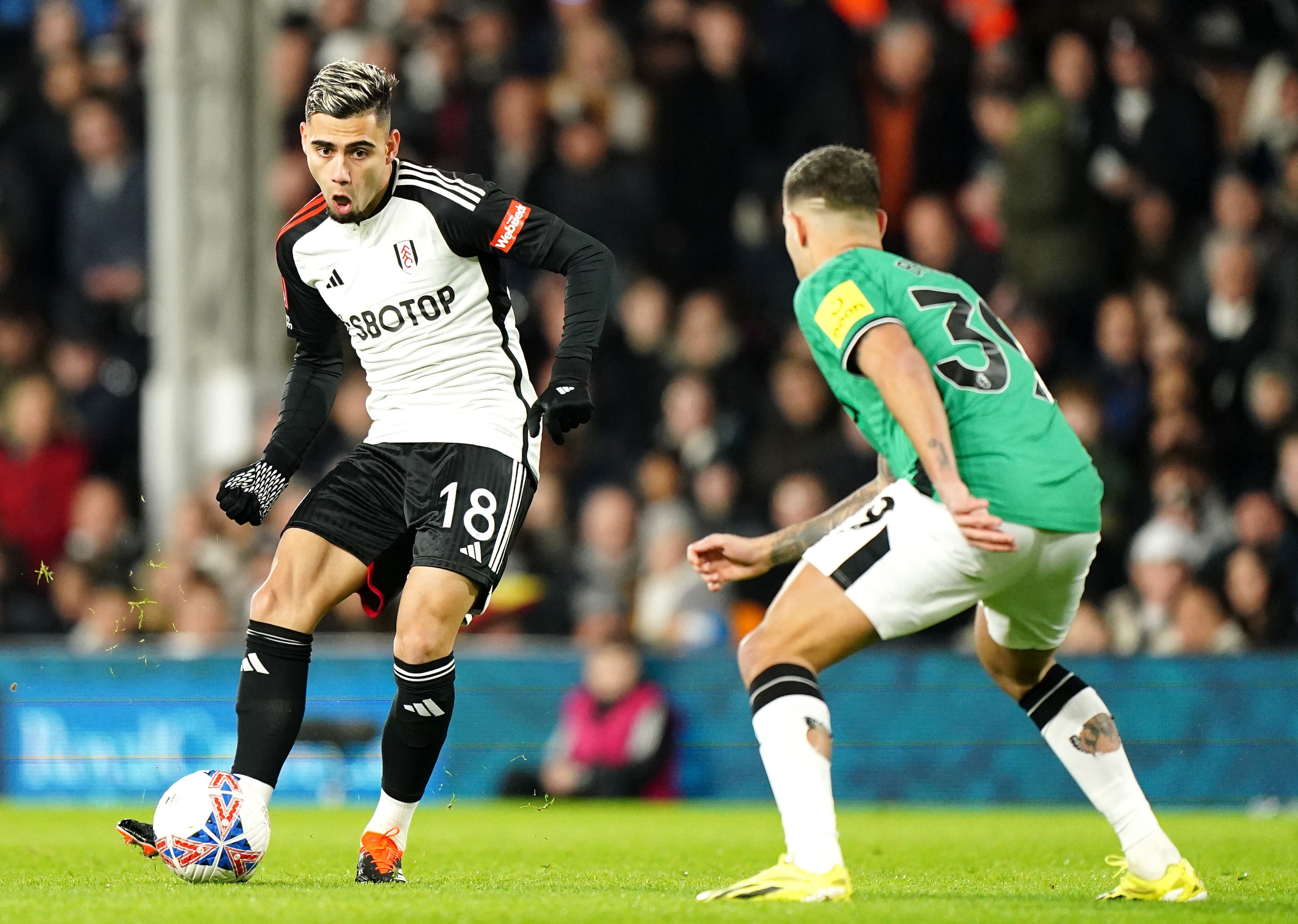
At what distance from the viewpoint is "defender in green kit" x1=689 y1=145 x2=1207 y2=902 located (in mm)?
5000

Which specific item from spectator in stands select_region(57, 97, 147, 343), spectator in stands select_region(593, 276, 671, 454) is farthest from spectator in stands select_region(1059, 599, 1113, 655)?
spectator in stands select_region(57, 97, 147, 343)

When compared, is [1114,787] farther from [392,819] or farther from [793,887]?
[392,819]

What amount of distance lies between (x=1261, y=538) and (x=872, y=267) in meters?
5.95

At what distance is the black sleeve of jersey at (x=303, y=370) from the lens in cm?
632

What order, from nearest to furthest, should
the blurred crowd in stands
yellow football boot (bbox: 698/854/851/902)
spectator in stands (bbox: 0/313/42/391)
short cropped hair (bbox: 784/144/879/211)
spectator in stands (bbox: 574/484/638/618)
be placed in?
yellow football boot (bbox: 698/854/851/902)
short cropped hair (bbox: 784/144/879/211)
the blurred crowd in stands
spectator in stands (bbox: 574/484/638/618)
spectator in stands (bbox: 0/313/42/391)

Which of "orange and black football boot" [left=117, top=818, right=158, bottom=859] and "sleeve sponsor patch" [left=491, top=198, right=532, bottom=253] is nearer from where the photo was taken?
"orange and black football boot" [left=117, top=818, right=158, bottom=859]

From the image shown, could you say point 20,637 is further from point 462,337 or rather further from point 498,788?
point 462,337

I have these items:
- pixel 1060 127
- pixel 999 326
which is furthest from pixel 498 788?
pixel 999 326

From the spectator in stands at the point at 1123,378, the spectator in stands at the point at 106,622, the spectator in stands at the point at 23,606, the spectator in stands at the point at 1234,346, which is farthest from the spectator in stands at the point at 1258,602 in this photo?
the spectator in stands at the point at 23,606

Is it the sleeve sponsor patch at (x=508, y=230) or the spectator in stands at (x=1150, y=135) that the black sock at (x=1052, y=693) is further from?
the spectator in stands at (x=1150, y=135)

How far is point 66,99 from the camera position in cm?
1429

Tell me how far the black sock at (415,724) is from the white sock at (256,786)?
1.23ft

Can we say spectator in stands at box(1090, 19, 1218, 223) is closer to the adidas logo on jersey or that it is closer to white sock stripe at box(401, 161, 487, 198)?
white sock stripe at box(401, 161, 487, 198)

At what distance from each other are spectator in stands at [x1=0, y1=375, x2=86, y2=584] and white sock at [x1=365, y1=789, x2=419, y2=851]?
7.35m
